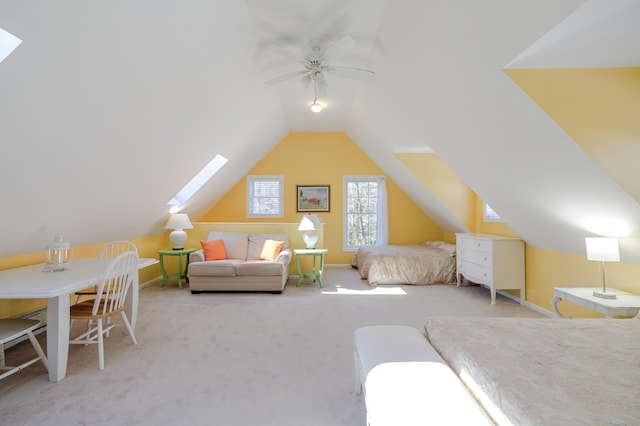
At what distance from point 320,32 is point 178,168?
2385 millimetres

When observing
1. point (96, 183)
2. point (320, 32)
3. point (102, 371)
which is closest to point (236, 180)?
point (96, 183)

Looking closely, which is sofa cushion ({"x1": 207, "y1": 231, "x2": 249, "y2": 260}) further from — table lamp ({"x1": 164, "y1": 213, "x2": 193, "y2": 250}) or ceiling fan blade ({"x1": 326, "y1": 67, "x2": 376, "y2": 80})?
ceiling fan blade ({"x1": 326, "y1": 67, "x2": 376, "y2": 80})

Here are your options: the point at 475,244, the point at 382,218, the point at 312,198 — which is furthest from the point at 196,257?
the point at 475,244

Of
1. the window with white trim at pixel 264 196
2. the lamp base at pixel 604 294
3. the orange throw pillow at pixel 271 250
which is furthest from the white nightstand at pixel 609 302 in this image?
the window with white trim at pixel 264 196

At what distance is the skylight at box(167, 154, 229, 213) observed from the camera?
5094 millimetres

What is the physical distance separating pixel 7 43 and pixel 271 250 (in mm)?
3774

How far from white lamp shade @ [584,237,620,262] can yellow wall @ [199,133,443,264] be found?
167 inches

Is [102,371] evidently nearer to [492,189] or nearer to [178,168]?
[178,168]

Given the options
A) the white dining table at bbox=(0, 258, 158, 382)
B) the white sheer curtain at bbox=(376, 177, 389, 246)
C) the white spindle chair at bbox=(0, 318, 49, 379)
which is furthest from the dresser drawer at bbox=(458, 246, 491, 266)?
the white spindle chair at bbox=(0, 318, 49, 379)

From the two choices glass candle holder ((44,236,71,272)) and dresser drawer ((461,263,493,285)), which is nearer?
glass candle holder ((44,236,71,272))

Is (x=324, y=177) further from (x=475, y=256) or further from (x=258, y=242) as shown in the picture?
(x=475, y=256)

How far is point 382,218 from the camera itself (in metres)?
6.75

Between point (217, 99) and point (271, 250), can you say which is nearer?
point (217, 99)

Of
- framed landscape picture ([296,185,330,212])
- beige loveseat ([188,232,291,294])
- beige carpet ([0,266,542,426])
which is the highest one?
framed landscape picture ([296,185,330,212])
